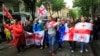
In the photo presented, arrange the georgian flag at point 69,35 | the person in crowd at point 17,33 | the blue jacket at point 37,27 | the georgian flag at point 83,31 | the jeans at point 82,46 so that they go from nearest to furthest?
the jeans at point 82,46
the georgian flag at point 83,31
the georgian flag at point 69,35
the person in crowd at point 17,33
the blue jacket at point 37,27

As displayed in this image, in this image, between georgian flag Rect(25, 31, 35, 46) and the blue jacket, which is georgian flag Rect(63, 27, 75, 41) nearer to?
the blue jacket

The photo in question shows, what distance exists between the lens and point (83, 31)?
14438 millimetres

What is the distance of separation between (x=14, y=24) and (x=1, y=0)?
117 ft

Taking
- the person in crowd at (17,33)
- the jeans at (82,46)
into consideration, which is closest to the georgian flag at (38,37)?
the person in crowd at (17,33)

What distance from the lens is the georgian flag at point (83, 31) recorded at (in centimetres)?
1423

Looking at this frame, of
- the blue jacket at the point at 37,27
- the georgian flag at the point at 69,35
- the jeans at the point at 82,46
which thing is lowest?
the jeans at the point at 82,46

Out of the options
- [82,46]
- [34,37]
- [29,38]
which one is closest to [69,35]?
[82,46]

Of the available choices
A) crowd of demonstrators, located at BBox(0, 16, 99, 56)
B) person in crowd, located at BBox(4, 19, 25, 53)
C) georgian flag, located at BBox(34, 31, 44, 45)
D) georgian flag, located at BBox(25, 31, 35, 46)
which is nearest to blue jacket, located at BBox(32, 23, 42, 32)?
crowd of demonstrators, located at BBox(0, 16, 99, 56)

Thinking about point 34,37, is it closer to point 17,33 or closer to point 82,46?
point 17,33

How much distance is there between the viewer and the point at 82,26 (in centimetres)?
1430

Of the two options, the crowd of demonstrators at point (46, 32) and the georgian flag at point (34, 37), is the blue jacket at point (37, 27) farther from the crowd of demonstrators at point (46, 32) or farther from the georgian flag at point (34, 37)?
the georgian flag at point (34, 37)

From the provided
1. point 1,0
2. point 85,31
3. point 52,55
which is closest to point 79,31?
point 85,31

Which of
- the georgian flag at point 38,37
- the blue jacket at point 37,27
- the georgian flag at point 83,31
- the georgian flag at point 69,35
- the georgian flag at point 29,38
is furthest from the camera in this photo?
the georgian flag at point 29,38

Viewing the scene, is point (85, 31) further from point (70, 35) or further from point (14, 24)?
point (14, 24)
